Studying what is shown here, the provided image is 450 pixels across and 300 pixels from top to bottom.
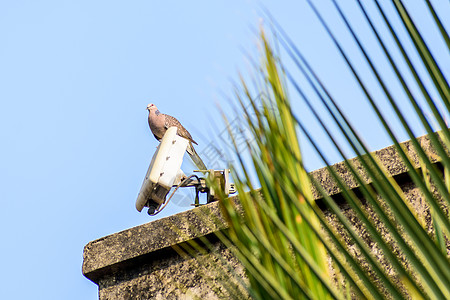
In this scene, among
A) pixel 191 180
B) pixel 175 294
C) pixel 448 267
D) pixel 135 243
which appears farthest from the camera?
pixel 191 180

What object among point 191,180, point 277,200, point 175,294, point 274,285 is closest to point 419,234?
point 274,285

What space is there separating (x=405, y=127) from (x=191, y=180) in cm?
320

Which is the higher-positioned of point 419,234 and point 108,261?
point 108,261

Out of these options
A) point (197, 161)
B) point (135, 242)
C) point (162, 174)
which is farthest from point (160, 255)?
point (197, 161)

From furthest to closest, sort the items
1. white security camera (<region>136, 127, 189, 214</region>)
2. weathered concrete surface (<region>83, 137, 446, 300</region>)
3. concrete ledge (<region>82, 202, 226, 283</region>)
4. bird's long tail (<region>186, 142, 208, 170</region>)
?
bird's long tail (<region>186, 142, 208, 170</region>) < white security camera (<region>136, 127, 189, 214</region>) < concrete ledge (<region>82, 202, 226, 283</region>) < weathered concrete surface (<region>83, 137, 446, 300</region>)

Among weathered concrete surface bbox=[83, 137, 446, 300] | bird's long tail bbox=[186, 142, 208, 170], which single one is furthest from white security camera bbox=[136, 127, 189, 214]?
weathered concrete surface bbox=[83, 137, 446, 300]

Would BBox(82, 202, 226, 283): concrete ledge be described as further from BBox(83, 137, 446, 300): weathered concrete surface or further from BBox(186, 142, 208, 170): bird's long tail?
BBox(186, 142, 208, 170): bird's long tail

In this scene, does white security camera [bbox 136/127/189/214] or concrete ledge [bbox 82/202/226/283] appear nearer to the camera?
concrete ledge [bbox 82/202/226/283]

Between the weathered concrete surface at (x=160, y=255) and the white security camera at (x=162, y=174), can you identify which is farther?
the white security camera at (x=162, y=174)

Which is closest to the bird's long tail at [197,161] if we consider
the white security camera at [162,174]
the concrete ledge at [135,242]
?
the white security camera at [162,174]

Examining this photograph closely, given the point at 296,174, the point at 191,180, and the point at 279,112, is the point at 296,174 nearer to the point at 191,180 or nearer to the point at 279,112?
the point at 279,112

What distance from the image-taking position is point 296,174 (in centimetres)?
108

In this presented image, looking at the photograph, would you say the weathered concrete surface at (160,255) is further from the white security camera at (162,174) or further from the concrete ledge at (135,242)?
the white security camera at (162,174)

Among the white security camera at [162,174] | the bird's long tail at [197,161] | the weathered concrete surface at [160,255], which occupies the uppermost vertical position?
the bird's long tail at [197,161]
